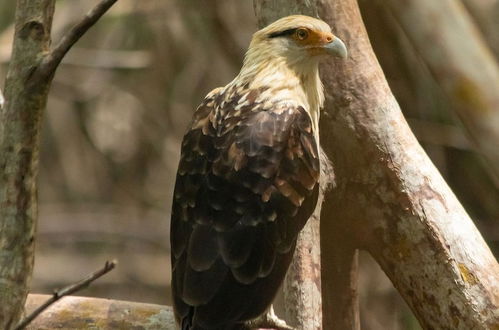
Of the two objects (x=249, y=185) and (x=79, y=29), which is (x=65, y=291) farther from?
(x=249, y=185)

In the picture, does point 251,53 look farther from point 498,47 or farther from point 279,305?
point 279,305

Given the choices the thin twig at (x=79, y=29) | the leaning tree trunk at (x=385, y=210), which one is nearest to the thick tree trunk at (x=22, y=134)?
the thin twig at (x=79, y=29)

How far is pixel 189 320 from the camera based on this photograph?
167 inches

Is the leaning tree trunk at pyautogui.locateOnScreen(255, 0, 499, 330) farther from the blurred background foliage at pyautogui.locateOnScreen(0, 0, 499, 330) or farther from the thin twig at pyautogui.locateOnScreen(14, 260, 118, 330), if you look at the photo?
the blurred background foliage at pyautogui.locateOnScreen(0, 0, 499, 330)

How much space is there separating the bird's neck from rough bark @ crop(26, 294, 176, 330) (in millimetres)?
1200

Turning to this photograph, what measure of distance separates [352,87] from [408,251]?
88 centimetres

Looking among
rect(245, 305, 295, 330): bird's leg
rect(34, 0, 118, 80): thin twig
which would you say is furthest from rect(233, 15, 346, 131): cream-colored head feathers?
rect(34, 0, 118, 80): thin twig

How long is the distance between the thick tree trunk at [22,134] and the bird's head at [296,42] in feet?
4.84

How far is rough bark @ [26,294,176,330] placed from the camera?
464 cm

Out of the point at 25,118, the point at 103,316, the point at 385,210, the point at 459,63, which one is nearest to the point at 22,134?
the point at 25,118

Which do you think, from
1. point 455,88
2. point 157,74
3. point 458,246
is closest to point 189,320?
point 458,246

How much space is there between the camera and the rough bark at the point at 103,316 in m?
4.64

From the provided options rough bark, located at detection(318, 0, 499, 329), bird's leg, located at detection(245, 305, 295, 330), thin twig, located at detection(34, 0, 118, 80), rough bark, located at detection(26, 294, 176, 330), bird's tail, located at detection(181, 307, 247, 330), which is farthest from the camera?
rough bark, located at detection(318, 0, 499, 329)

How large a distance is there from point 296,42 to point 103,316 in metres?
1.67
